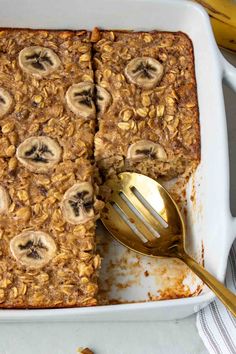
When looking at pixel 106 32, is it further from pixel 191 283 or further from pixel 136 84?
pixel 191 283

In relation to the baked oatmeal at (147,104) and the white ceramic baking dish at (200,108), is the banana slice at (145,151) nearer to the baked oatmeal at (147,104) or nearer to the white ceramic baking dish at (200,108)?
the baked oatmeal at (147,104)

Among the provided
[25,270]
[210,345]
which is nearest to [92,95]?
[25,270]

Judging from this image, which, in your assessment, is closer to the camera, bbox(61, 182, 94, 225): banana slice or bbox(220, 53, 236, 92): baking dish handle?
bbox(61, 182, 94, 225): banana slice

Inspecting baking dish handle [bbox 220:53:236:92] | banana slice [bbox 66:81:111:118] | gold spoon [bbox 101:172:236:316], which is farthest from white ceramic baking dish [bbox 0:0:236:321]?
banana slice [bbox 66:81:111:118]

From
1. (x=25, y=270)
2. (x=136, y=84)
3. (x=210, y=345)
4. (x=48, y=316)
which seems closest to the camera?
(x=48, y=316)

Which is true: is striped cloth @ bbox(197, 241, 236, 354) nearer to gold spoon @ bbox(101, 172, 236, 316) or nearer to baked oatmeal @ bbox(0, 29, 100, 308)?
gold spoon @ bbox(101, 172, 236, 316)

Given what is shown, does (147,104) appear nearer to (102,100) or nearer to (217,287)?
(102,100)

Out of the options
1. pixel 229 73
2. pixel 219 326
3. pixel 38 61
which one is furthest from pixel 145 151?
pixel 219 326
